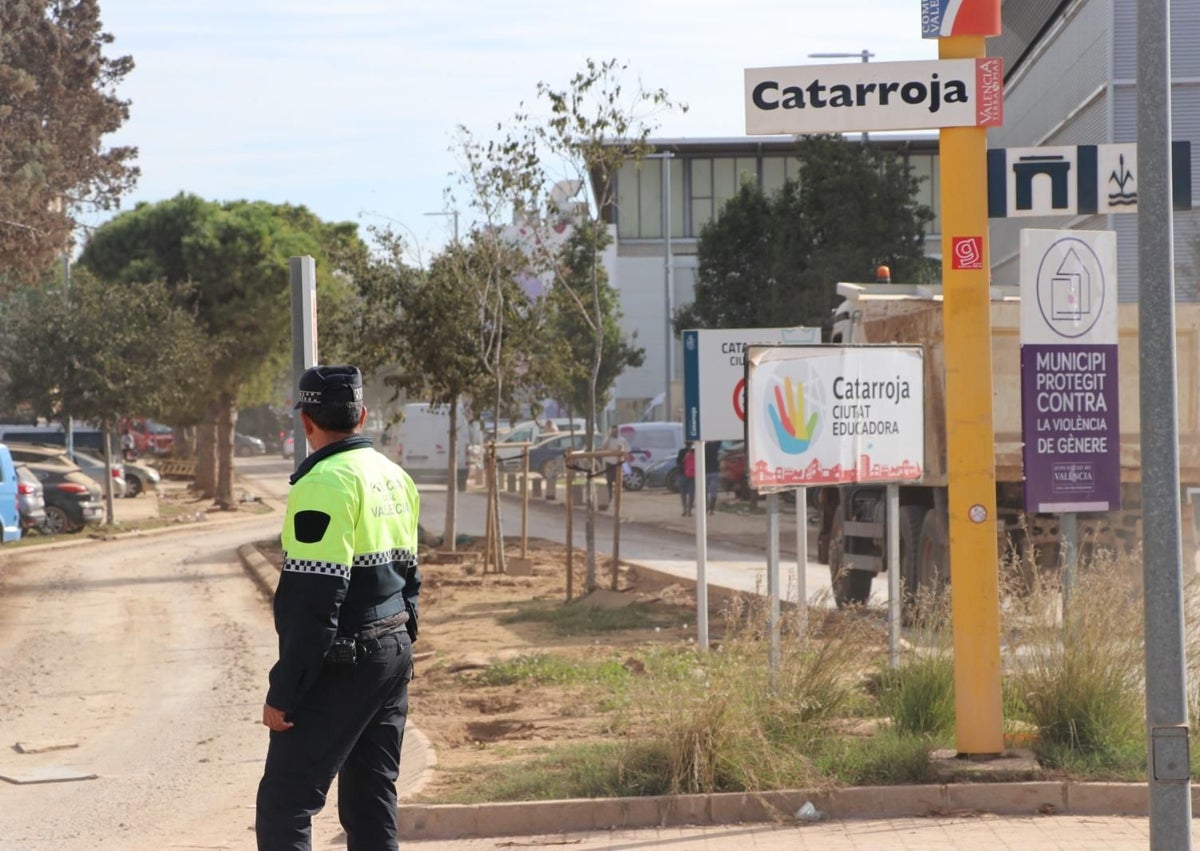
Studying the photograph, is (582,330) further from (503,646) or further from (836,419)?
(836,419)

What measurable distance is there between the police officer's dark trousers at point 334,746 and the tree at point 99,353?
28281mm

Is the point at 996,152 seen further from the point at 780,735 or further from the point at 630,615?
the point at 630,615

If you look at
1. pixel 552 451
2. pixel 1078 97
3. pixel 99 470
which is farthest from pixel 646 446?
pixel 1078 97

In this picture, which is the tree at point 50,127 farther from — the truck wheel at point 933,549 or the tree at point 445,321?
the truck wheel at point 933,549

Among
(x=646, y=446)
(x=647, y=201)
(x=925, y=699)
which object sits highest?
(x=647, y=201)

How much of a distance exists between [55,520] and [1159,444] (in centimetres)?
2920

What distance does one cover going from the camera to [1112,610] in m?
7.84

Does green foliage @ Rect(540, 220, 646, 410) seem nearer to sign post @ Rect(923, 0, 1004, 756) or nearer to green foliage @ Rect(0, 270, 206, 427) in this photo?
green foliage @ Rect(0, 270, 206, 427)

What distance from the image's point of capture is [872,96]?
7617 mm

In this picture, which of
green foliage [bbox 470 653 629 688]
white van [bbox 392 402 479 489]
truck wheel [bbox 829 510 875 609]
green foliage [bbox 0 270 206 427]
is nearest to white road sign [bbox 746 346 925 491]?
green foliage [bbox 470 653 629 688]

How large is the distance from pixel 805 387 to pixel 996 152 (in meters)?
2.35

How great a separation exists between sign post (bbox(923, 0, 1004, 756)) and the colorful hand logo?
1.94m

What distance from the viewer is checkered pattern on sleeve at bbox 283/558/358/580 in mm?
4930

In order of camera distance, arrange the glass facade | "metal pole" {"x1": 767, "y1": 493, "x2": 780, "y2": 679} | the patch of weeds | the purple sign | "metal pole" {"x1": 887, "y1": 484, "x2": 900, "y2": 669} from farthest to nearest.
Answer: the glass facade < "metal pole" {"x1": 887, "y1": 484, "x2": 900, "y2": 669} < the purple sign < "metal pole" {"x1": 767, "y1": 493, "x2": 780, "y2": 679} < the patch of weeds
